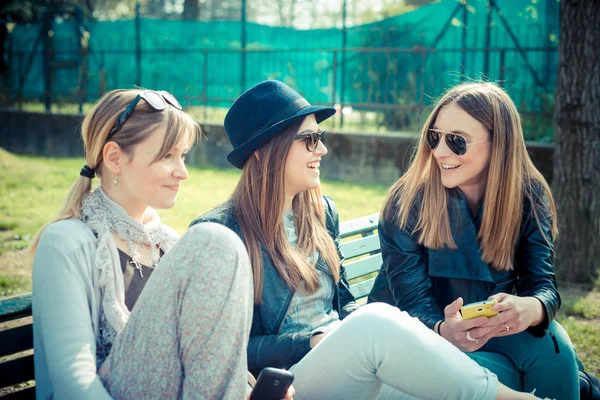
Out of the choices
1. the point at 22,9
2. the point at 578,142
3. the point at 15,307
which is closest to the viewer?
the point at 15,307

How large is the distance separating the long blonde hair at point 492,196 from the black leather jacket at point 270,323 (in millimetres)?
502

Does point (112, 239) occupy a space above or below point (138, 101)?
below

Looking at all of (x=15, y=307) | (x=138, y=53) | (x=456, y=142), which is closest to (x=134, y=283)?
(x=15, y=307)

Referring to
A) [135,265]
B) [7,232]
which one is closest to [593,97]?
[135,265]

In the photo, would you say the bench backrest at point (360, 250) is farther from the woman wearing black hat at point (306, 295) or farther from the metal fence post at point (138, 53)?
the metal fence post at point (138, 53)

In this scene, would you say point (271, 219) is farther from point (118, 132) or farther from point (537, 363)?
point (537, 363)

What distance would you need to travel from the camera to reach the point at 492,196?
2.88 m

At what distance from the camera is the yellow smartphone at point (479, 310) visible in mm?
2447

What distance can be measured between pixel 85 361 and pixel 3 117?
13542 millimetres

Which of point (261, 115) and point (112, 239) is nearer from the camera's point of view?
point (112, 239)

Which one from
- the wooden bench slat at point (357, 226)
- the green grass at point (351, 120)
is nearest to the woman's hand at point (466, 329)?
the wooden bench slat at point (357, 226)

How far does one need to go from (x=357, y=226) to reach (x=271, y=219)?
104 centimetres

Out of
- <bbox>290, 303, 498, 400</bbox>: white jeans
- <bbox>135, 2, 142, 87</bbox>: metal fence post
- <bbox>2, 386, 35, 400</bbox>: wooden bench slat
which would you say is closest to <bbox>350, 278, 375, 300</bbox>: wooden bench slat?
<bbox>290, 303, 498, 400</bbox>: white jeans

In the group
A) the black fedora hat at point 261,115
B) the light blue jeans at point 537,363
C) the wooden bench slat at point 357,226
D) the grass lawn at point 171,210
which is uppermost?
the black fedora hat at point 261,115
